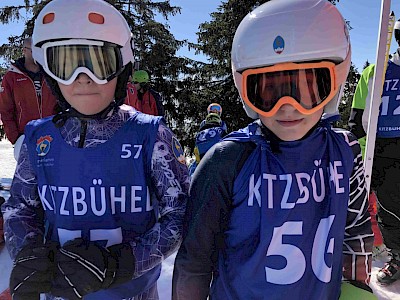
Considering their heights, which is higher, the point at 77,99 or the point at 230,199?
the point at 77,99

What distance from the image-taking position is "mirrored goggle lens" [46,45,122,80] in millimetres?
1426

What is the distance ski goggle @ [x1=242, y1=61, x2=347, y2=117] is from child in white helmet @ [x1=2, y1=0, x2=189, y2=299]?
1.31 feet

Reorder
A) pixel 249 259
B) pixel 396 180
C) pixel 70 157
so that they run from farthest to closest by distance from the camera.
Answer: pixel 396 180
pixel 70 157
pixel 249 259

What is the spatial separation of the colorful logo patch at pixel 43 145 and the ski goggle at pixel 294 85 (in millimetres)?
795

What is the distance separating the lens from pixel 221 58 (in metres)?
10.5

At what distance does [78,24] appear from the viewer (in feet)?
4.61

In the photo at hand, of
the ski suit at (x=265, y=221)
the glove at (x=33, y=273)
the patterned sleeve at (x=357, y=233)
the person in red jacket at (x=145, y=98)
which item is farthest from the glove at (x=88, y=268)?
the person in red jacket at (x=145, y=98)

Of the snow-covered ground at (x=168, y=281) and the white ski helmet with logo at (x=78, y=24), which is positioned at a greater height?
the white ski helmet with logo at (x=78, y=24)

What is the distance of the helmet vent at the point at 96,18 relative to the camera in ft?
4.71

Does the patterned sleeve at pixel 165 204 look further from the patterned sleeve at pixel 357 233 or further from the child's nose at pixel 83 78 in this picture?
the patterned sleeve at pixel 357 233

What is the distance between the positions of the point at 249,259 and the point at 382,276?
104 inches

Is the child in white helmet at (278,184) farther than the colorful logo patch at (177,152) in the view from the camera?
No

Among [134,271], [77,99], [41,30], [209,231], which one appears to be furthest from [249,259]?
[41,30]

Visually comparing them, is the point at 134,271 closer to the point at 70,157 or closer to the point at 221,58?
the point at 70,157
